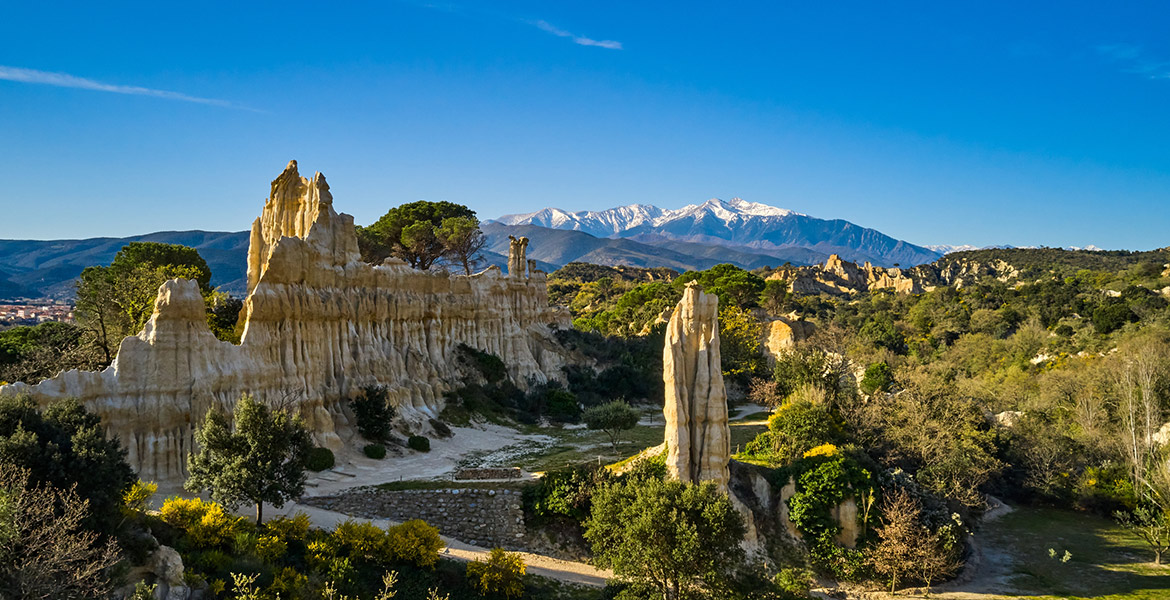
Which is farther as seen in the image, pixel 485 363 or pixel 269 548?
pixel 485 363

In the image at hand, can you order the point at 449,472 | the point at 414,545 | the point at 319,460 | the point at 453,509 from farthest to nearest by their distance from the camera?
1. the point at 449,472
2. the point at 319,460
3. the point at 453,509
4. the point at 414,545

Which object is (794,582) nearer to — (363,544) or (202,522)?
(363,544)

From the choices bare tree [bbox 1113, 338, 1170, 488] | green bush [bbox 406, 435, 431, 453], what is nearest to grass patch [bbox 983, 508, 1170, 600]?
bare tree [bbox 1113, 338, 1170, 488]

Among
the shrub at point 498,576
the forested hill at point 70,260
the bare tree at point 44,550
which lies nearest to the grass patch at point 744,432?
the shrub at point 498,576

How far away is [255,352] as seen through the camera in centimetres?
3044

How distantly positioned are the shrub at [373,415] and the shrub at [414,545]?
13.1m

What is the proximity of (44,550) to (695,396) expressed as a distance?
59.5 ft

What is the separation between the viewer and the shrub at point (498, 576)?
66.3 ft

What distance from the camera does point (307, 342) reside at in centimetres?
3388

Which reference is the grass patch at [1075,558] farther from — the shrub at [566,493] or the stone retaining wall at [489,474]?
the stone retaining wall at [489,474]

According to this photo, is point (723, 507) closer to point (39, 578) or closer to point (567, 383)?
point (39, 578)

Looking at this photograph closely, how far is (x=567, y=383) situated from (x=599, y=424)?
57.1ft

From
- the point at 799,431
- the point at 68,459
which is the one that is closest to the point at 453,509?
the point at 68,459

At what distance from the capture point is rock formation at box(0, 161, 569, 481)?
25.3 metres
